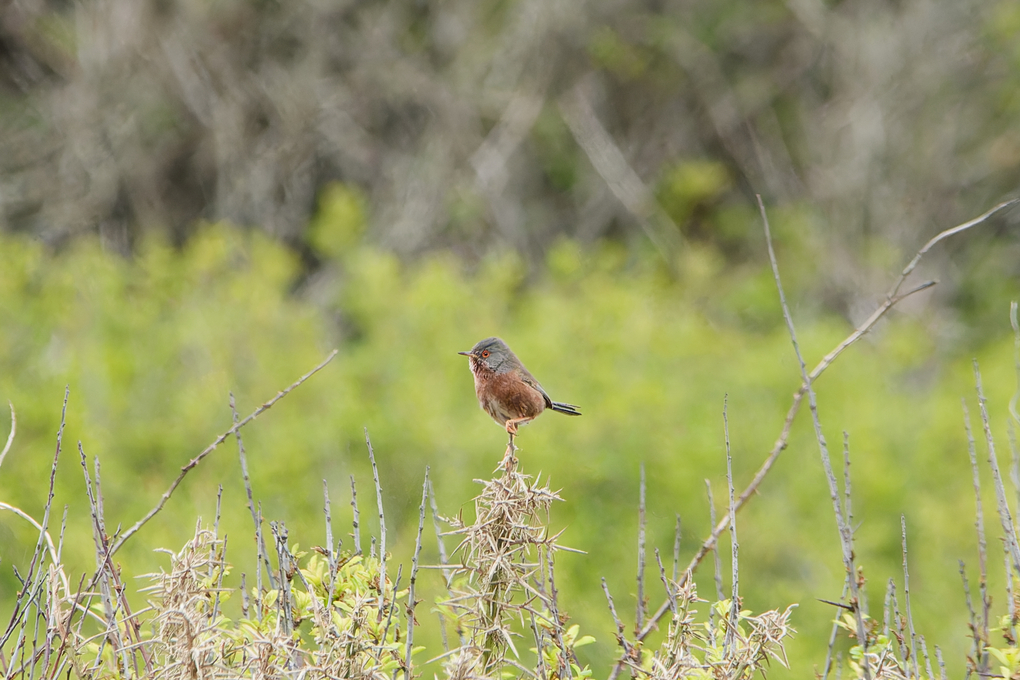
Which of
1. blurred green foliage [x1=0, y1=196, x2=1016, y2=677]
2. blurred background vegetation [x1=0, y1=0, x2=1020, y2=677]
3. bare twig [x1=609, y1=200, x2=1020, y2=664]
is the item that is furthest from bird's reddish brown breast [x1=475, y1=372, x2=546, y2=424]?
blurred green foliage [x1=0, y1=196, x2=1016, y2=677]

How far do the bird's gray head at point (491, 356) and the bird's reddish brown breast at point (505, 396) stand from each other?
44 millimetres

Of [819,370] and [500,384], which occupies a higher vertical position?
[500,384]

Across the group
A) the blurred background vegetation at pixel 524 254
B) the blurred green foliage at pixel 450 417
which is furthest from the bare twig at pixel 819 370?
the blurred green foliage at pixel 450 417

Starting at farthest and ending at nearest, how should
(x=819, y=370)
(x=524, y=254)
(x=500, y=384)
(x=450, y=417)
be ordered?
1. (x=524, y=254)
2. (x=450, y=417)
3. (x=500, y=384)
4. (x=819, y=370)

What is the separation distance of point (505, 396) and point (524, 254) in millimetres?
9941

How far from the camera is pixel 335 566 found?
2.55 m

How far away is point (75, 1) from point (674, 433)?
9475 millimetres

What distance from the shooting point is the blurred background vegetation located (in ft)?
27.7

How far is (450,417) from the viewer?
8.45 meters

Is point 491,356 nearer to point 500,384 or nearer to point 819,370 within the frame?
point 500,384

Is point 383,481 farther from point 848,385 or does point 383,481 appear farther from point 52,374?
point 848,385

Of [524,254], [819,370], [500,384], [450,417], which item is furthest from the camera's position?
[524,254]

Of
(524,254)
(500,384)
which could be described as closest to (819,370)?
(500,384)

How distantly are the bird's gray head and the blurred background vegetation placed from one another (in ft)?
6.20
